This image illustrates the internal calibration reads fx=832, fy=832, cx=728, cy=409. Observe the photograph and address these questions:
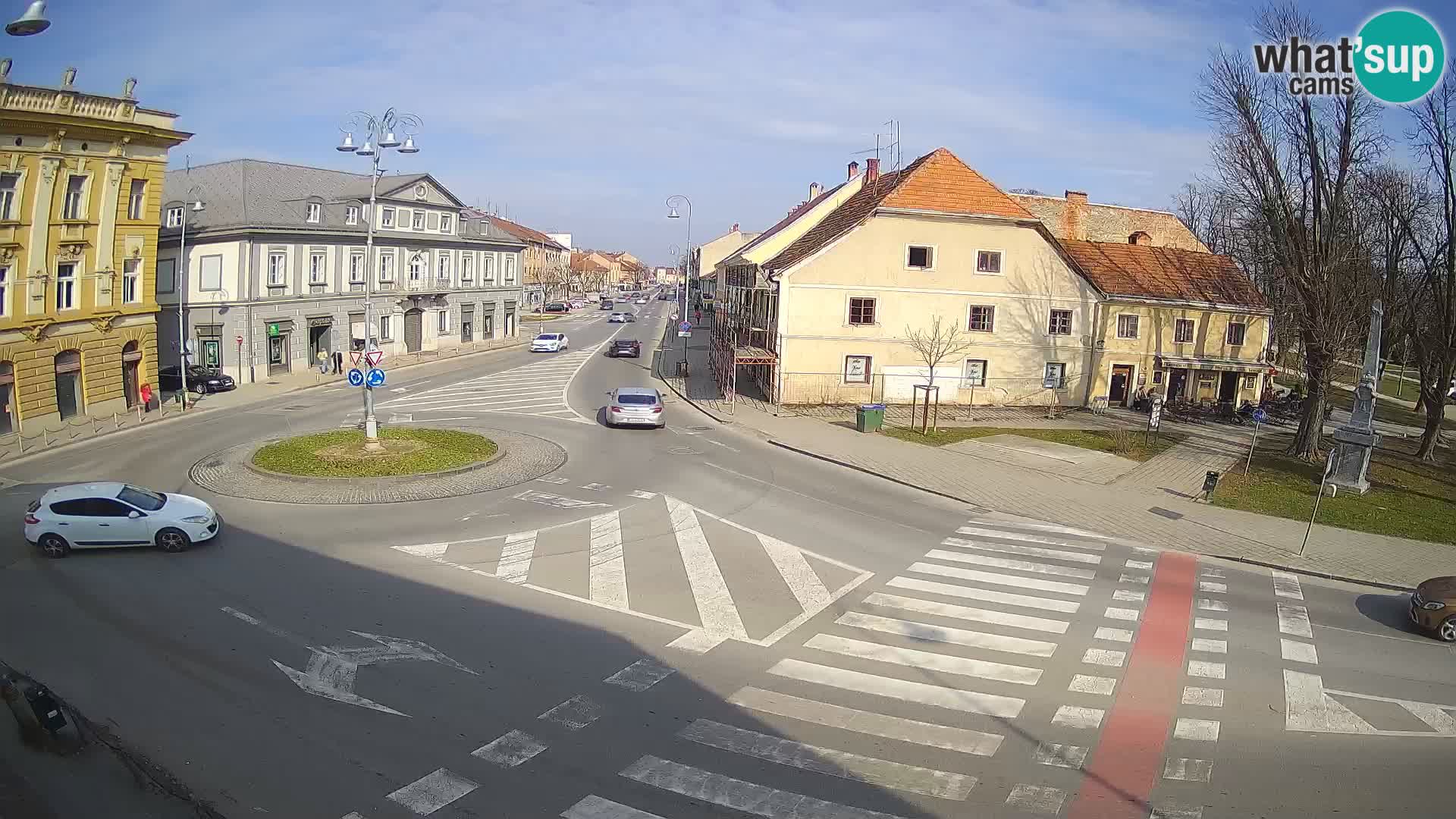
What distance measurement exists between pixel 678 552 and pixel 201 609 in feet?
25.6

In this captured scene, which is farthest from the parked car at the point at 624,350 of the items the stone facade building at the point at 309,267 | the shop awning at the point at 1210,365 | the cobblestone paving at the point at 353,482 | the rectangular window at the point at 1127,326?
the shop awning at the point at 1210,365

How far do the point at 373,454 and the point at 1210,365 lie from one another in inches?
1388

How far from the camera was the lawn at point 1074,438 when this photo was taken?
28188 millimetres

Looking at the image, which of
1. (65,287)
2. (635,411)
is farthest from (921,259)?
(65,287)

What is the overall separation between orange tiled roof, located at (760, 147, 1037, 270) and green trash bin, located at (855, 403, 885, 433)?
7904 millimetres

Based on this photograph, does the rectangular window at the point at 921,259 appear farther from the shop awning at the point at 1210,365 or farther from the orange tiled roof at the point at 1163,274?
the shop awning at the point at 1210,365

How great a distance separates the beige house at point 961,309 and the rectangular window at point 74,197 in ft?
77.9

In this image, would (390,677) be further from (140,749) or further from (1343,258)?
(1343,258)

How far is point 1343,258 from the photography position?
29.0m

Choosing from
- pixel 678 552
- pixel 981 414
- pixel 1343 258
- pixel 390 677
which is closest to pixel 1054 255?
pixel 981 414

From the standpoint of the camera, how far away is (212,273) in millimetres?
38562

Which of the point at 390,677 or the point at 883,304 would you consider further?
the point at 883,304

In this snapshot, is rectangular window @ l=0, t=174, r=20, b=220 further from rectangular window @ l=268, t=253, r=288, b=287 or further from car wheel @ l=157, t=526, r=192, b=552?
car wheel @ l=157, t=526, r=192, b=552

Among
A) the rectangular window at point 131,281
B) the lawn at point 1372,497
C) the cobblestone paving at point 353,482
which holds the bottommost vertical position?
the cobblestone paving at point 353,482
